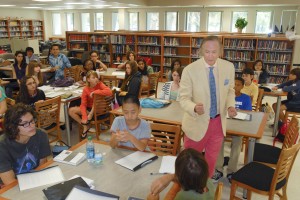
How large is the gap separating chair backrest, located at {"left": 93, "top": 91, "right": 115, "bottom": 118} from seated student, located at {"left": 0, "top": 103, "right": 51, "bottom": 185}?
1.92 m

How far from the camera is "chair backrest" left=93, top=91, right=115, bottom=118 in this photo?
413 cm

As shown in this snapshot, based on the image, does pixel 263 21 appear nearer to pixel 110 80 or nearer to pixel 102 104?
pixel 110 80

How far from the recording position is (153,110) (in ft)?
11.7

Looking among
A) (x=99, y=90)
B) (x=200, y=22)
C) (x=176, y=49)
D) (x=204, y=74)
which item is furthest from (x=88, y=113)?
(x=200, y=22)

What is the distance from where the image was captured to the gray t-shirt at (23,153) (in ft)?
6.54

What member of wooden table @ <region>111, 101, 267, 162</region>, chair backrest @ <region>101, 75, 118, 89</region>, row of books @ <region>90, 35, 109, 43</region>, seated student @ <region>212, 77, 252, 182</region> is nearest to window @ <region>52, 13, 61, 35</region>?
row of books @ <region>90, 35, 109, 43</region>

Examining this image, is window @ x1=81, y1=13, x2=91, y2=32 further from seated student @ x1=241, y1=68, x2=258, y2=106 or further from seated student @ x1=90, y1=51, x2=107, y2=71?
seated student @ x1=241, y1=68, x2=258, y2=106

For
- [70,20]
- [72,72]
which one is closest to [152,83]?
[72,72]

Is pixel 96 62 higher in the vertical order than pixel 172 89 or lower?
higher

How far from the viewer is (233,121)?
312 cm

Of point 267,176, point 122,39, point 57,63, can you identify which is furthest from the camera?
point 122,39

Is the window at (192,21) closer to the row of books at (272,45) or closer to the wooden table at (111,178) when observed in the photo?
the row of books at (272,45)

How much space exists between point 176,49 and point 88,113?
567 cm

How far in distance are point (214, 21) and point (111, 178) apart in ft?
42.8
